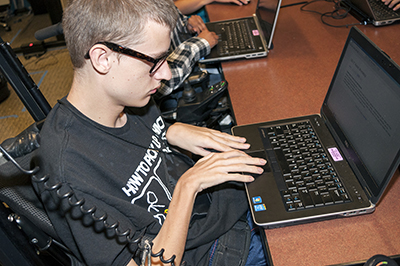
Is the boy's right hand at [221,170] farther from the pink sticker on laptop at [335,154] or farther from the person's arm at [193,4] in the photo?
the person's arm at [193,4]

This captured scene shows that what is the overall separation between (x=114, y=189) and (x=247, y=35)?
1.06 m

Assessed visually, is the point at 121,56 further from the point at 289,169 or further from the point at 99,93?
the point at 289,169

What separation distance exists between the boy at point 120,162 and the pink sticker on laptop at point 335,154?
205 millimetres

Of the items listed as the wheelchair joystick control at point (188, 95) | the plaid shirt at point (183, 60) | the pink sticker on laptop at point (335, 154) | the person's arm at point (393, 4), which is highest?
the person's arm at point (393, 4)

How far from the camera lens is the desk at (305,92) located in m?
0.75

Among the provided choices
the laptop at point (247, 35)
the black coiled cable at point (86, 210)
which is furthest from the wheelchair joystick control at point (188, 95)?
the black coiled cable at point (86, 210)

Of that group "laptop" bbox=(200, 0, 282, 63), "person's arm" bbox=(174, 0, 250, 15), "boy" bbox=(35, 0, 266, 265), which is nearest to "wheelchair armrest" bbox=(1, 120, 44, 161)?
"boy" bbox=(35, 0, 266, 265)

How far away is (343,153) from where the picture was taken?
0.91 metres

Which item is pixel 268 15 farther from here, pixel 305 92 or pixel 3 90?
pixel 3 90

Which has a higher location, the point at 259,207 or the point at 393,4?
the point at 393,4

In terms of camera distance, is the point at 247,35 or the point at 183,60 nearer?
the point at 183,60

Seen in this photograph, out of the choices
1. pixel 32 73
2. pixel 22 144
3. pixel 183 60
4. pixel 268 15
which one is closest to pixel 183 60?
pixel 183 60

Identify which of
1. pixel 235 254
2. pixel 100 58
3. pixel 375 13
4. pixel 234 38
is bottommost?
pixel 235 254

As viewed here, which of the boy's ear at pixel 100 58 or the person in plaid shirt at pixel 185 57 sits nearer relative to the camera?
the boy's ear at pixel 100 58
